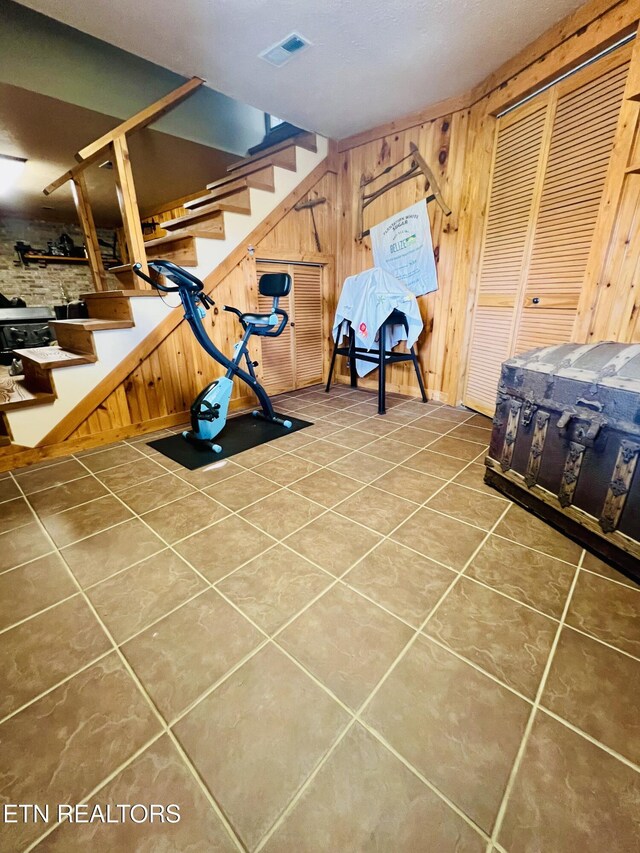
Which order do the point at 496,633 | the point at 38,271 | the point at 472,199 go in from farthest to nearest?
the point at 38,271
the point at 472,199
the point at 496,633

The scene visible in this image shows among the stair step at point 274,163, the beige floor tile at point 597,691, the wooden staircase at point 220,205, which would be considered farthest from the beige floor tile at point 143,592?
the stair step at point 274,163

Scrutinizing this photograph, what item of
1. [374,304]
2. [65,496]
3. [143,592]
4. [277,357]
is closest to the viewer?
[143,592]

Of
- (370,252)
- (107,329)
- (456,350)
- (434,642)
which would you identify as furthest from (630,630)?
(370,252)

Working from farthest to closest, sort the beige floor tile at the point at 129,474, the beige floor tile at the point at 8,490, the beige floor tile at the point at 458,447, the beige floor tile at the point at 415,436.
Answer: the beige floor tile at the point at 415,436
the beige floor tile at the point at 458,447
the beige floor tile at the point at 129,474
the beige floor tile at the point at 8,490

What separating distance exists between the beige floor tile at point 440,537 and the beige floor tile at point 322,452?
2.58ft

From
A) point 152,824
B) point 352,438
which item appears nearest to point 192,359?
point 352,438

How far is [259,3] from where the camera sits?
6.52 ft

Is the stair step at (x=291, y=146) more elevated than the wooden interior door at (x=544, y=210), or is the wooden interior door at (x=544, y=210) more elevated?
the stair step at (x=291, y=146)

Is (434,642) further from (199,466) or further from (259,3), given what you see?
(259,3)

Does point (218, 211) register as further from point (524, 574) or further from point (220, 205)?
point (524, 574)

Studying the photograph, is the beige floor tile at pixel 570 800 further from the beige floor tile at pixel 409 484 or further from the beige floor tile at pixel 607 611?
the beige floor tile at pixel 409 484

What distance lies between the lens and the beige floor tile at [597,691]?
2.83ft

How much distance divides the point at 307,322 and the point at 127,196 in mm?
2067

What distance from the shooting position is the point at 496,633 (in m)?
1.13
